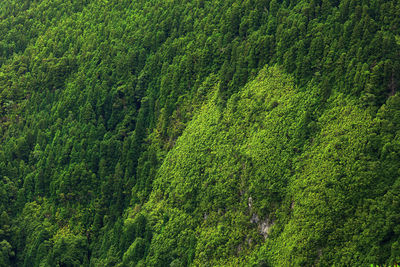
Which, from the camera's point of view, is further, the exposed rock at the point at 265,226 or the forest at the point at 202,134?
the exposed rock at the point at 265,226

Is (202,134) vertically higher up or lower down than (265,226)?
higher up

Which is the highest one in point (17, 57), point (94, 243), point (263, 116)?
point (17, 57)

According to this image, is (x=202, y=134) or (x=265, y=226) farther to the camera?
(x=202, y=134)

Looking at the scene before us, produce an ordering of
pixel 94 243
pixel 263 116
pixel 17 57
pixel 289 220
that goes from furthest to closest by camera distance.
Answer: pixel 17 57, pixel 94 243, pixel 263 116, pixel 289 220

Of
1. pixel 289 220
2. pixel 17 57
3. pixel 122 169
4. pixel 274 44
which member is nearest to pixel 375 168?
pixel 289 220

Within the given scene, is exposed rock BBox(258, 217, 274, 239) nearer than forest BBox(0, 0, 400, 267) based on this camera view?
No

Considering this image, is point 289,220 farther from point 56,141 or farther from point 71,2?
point 71,2

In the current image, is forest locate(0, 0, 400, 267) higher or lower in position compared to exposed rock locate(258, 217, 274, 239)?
higher

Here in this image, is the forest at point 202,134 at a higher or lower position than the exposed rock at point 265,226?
higher
